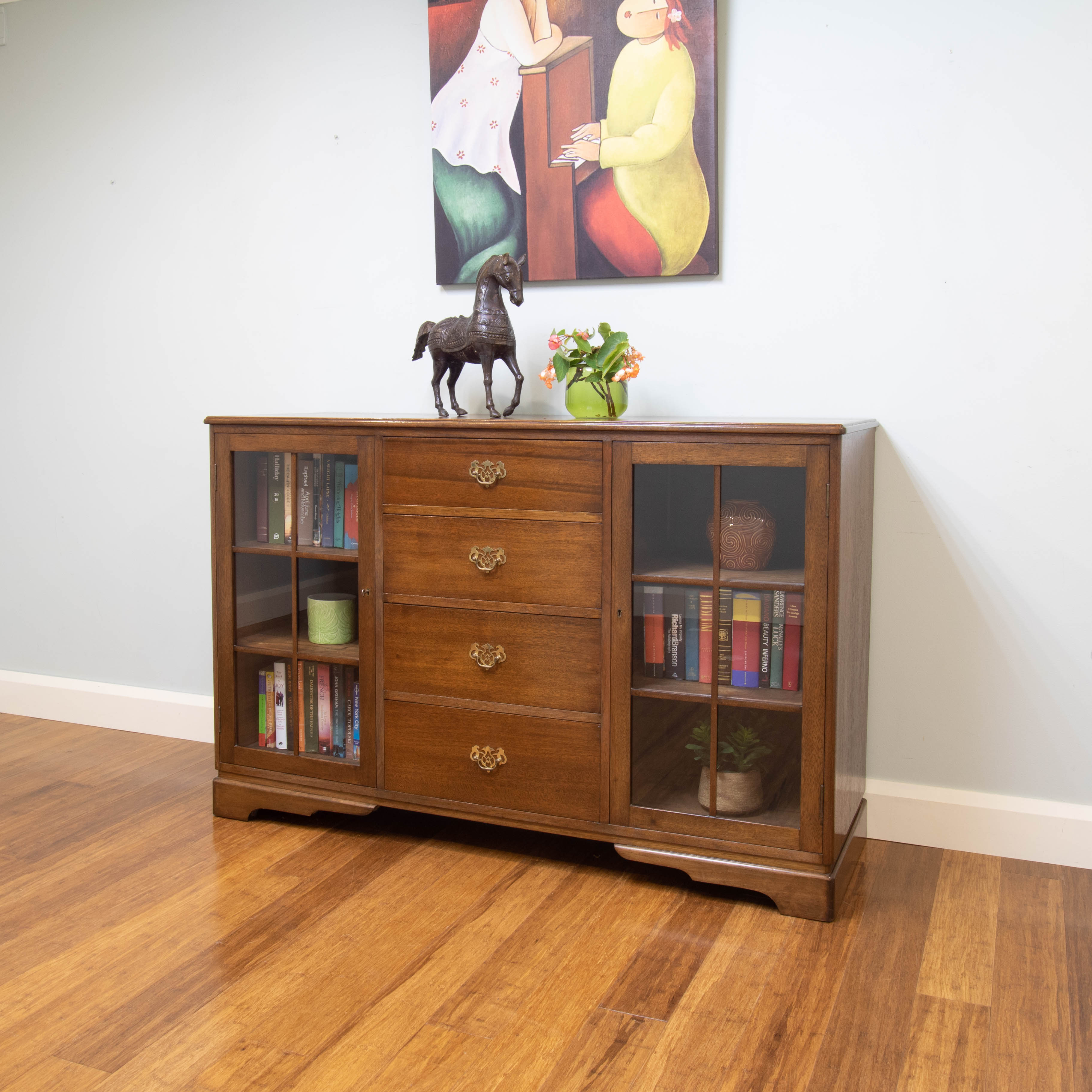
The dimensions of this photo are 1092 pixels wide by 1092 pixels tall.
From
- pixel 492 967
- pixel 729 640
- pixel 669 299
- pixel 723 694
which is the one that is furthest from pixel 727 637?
pixel 669 299

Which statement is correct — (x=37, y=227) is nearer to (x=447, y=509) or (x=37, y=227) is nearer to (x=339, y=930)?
(x=447, y=509)

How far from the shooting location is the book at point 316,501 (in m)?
2.34

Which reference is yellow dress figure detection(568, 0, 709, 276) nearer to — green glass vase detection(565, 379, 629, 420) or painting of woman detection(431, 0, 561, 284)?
painting of woman detection(431, 0, 561, 284)


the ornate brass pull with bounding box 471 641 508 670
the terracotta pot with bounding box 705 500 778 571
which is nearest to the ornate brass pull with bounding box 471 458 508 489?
the ornate brass pull with bounding box 471 641 508 670

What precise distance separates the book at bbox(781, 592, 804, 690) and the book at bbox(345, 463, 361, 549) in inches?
36.8

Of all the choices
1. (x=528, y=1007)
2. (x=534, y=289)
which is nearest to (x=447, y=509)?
(x=534, y=289)

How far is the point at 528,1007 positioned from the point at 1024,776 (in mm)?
1230

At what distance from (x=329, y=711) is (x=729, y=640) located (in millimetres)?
944

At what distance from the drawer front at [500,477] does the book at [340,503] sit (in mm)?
117

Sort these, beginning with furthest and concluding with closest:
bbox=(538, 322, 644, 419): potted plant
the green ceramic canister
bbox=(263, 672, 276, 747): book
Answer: bbox=(263, 672, 276, 747): book
the green ceramic canister
bbox=(538, 322, 644, 419): potted plant

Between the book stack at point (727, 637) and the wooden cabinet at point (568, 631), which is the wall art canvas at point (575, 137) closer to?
the wooden cabinet at point (568, 631)

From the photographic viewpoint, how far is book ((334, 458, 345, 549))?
2.32 m

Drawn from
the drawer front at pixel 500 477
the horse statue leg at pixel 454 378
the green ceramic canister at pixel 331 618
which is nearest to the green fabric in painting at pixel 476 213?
the horse statue leg at pixel 454 378

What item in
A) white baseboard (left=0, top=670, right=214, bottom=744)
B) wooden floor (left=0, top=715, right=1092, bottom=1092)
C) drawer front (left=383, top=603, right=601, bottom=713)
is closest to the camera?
wooden floor (left=0, top=715, right=1092, bottom=1092)
